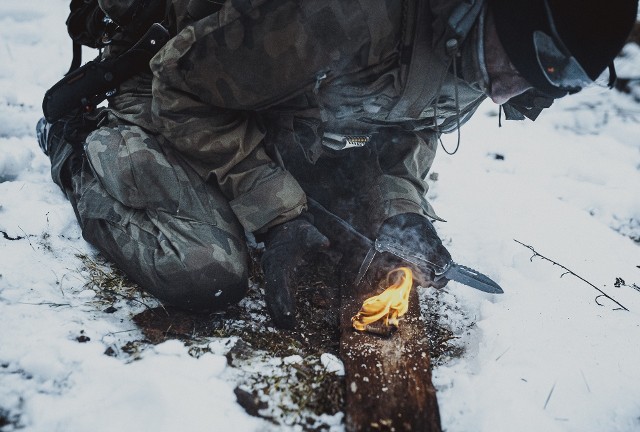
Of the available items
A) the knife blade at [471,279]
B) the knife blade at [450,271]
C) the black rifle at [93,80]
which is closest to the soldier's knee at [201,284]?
the knife blade at [450,271]

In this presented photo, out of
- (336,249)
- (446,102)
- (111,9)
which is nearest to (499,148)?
(446,102)

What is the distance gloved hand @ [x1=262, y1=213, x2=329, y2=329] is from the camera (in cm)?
173

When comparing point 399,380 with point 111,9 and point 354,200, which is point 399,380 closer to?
point 354,200

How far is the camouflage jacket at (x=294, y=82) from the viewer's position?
160 cm

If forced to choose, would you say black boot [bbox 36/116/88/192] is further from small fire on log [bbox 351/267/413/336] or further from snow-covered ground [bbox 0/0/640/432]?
small fire on log [bbox 351/267/413/336]

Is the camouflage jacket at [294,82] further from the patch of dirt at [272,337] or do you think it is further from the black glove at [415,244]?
the patch of dirt at [272,337]

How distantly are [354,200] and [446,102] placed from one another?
2.26 ft

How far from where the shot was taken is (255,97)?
5.81 ft

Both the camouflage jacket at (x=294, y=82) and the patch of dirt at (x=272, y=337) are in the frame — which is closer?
the patch of dirt at (x=272, y=337)

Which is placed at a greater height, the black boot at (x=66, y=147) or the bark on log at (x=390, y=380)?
the black boot at (x=66, y=147)

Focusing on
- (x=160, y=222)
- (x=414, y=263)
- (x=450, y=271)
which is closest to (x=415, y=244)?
(x=414, y=263)

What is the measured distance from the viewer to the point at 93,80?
2203mm

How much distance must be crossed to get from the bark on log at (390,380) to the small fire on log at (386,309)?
0.10ft

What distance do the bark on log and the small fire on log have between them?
3 cm
